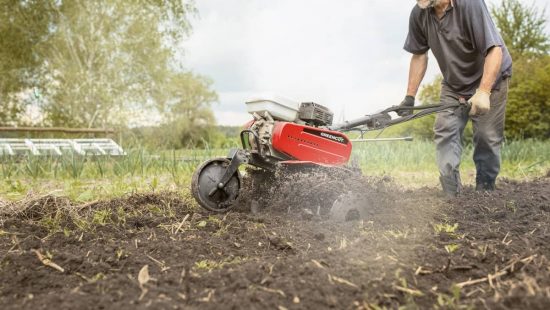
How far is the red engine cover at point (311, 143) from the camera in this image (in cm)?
368

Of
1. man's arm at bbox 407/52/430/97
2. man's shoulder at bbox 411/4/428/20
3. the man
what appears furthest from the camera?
man's arm at bbox 407/52/430/97

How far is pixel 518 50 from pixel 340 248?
53.3ft

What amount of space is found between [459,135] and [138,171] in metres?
3.66

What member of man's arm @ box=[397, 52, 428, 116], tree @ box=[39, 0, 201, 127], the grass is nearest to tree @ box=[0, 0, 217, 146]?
tree @ box=[39, 0, 201, 127]

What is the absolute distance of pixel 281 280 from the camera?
2.10 m

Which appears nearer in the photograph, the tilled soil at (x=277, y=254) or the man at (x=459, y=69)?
the tilled soil at (x=277, y=254)

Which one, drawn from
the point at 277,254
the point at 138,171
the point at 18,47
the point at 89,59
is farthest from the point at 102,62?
the point at 277,254

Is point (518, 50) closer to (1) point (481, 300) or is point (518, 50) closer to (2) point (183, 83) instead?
(2) point (183, 83)

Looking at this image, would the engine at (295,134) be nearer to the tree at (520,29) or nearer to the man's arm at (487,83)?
the man's arm at (487,83)

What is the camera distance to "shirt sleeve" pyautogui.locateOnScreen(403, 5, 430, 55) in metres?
4.96

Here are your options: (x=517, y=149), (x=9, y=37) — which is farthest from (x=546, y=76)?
(x=9, y=37)

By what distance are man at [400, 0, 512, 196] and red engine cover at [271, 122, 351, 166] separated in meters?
0.88

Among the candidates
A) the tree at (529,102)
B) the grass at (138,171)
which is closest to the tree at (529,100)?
the tree at (529,102)

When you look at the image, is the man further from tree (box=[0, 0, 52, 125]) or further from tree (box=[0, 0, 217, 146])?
tree (box=[0, 0, 52, 125])
